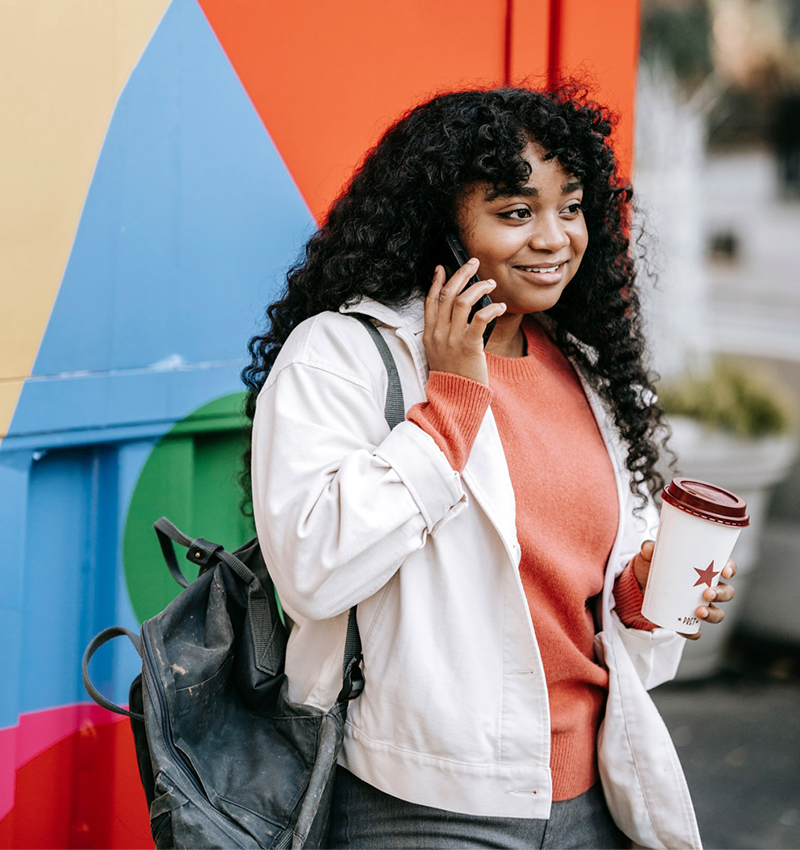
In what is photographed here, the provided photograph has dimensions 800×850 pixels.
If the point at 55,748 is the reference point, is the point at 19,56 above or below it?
above

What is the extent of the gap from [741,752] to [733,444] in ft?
4.47

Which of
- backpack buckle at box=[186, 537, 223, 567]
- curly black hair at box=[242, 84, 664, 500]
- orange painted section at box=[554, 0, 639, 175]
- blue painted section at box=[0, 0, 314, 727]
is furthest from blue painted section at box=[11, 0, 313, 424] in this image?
orange painted section at box=[554, 0, 639, 175]

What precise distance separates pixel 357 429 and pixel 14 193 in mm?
824

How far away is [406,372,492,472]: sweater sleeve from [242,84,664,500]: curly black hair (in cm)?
24

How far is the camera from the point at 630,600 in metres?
1.80

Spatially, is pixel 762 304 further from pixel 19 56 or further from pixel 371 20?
pixel 19 56

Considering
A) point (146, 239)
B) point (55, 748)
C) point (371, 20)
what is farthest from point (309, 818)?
point (371, 20)

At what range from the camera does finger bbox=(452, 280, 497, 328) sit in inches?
60.6

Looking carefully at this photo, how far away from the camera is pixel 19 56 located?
176cm

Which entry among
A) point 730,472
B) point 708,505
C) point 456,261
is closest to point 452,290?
point 456,261

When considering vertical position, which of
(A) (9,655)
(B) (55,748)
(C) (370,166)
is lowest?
(B) (55,748)

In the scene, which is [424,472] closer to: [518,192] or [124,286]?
[518,192]

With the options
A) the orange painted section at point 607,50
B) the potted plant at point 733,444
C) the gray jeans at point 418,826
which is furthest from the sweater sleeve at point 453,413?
the potted plant at point 733,444

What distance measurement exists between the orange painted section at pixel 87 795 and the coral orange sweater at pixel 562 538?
2.94 feet
